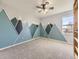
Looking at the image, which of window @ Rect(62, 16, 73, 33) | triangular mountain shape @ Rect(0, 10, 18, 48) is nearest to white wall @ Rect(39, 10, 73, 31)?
window @ Rect(62, 16, 73, 33)

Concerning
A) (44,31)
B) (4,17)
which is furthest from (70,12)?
(4,17)

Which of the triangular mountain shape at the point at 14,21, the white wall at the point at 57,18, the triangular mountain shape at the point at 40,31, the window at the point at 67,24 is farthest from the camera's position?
the triangular mountain shape at the point at 40,31

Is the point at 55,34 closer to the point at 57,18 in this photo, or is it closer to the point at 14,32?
the point at 57,18

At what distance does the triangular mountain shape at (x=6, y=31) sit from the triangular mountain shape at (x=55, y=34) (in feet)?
14.1

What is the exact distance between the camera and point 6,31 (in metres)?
4.75

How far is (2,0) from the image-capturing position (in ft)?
13.7

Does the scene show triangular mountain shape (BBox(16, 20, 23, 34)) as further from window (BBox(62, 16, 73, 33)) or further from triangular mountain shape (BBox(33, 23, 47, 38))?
window (BBox(62, 16, 73, 33))

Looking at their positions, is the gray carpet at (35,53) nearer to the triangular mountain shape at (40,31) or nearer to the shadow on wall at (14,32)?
the shadow on wall at (14,32)

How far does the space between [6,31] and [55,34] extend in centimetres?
492

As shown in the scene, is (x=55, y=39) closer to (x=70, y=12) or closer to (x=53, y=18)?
(x=53, y=18)

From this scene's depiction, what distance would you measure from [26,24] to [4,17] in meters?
2.66

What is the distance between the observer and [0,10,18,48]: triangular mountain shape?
4441 millimetres

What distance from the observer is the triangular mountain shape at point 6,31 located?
4.44 m

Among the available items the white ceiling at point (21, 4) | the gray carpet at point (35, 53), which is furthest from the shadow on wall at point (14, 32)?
the gray carpet at point (35, 53)
